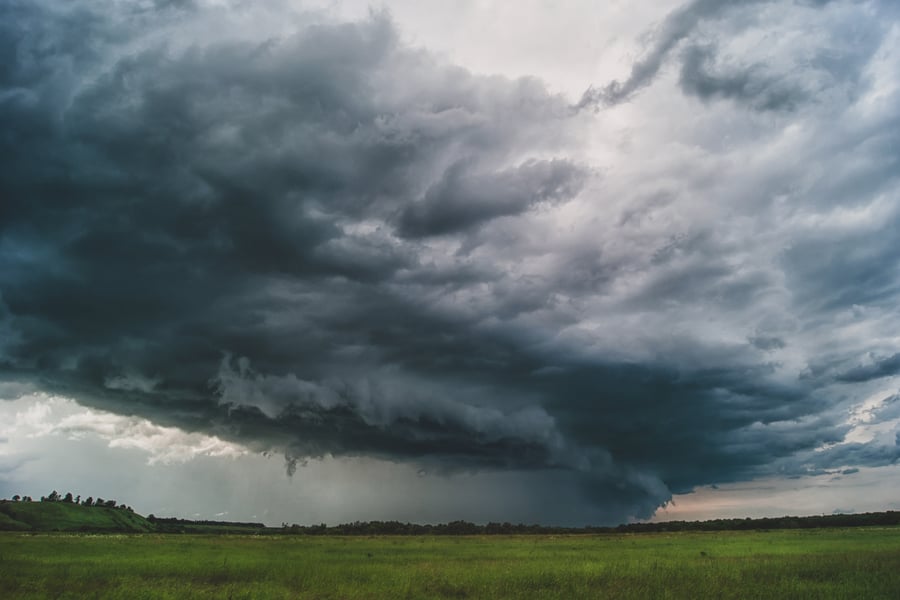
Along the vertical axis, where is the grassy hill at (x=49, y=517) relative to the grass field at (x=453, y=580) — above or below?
below

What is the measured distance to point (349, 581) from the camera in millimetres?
29531

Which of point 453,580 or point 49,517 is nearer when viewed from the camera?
point 453,580

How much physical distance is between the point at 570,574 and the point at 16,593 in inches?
1057

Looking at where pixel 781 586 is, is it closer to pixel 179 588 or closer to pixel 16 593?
pixel 179 588

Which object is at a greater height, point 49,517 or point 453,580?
point 453,580

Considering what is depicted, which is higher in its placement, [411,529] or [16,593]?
[16,593]

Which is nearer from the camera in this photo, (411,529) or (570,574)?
(570,574)

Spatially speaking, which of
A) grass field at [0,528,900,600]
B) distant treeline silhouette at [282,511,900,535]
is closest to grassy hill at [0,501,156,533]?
distant treeline silhouette at [282,511,900,535]

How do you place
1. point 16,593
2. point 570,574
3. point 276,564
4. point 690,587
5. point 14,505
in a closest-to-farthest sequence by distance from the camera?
point 16,593 < point 690,587 < point 570,574 < point 276,564 < point 14,505

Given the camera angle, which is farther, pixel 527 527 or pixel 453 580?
pixel 527 527

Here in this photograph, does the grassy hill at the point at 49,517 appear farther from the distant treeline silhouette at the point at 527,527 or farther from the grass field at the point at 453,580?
the grass field at the point at 453,580

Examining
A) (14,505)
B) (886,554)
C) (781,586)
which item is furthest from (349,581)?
(14,505)

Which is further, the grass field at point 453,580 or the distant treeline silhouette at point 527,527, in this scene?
the distant treeline silhouette at point 527,527

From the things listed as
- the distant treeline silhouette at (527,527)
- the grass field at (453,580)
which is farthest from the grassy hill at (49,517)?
the grass field at (453,580)
